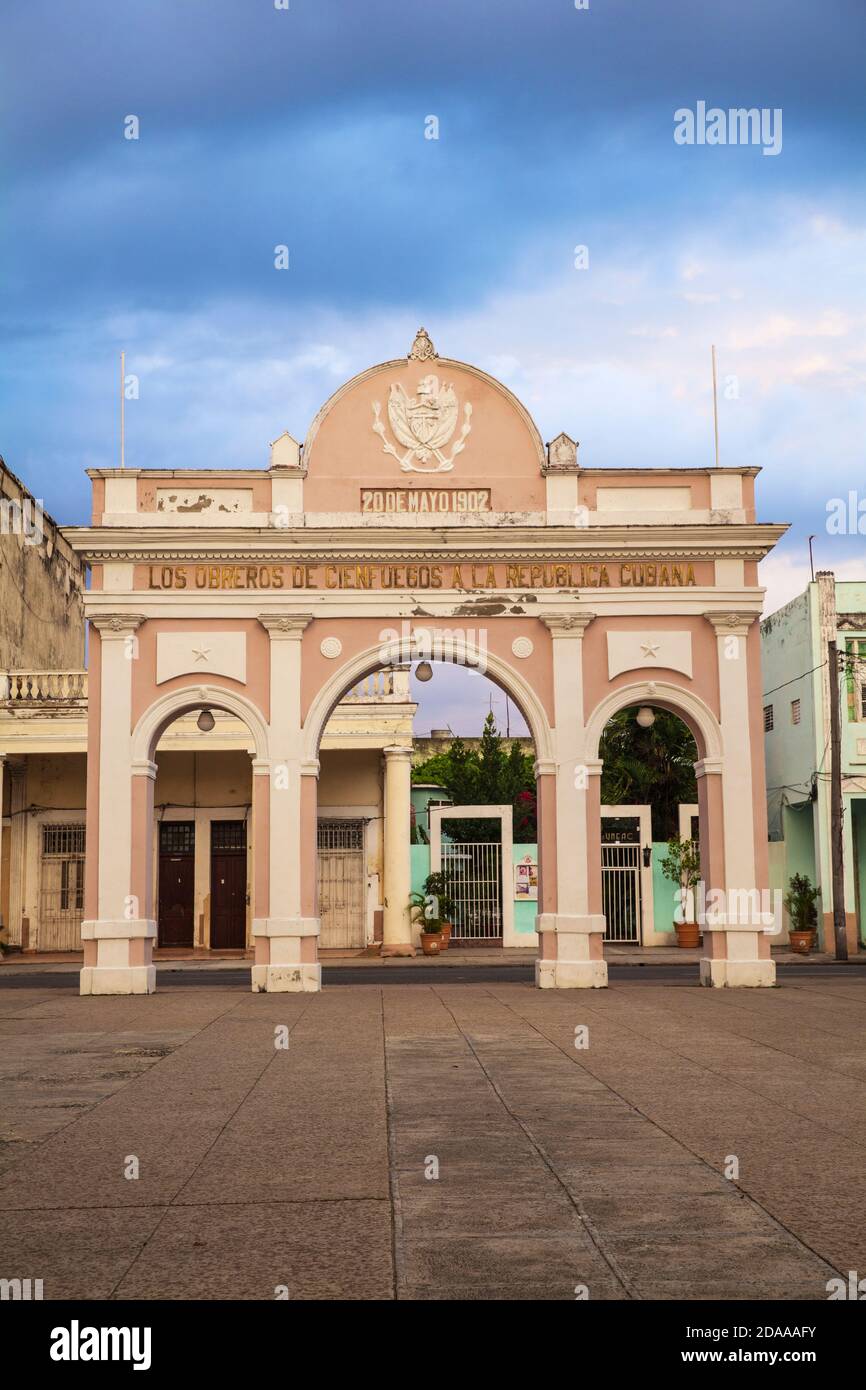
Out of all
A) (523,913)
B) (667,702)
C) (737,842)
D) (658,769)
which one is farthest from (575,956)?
(658,769)

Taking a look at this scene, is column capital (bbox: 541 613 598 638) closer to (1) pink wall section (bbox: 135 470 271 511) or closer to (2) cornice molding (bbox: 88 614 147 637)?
(1) pink wall section (bbox: 135 470 271 511)

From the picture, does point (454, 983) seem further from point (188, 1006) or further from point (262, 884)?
point (188, 1006)

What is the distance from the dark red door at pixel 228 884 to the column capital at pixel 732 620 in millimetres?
13117

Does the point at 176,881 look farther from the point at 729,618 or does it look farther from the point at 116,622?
the point at 729,618

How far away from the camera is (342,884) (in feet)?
93.0

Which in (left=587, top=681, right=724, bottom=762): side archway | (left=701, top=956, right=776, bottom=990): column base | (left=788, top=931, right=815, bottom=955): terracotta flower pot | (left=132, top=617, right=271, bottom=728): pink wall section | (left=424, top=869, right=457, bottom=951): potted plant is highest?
(left=132, top=617, right=271, bottom=728): pink wall section

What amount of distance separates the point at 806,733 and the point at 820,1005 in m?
13.8

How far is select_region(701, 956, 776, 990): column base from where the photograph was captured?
696 inches

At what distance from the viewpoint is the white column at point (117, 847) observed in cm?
1736

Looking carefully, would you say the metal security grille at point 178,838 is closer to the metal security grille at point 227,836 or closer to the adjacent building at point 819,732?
the metal security grille at point 227,836

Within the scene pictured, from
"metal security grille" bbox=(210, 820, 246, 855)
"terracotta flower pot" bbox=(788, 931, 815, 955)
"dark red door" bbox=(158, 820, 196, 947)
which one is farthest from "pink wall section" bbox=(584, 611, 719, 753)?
"dark red door" bbox=(158, 820, 196, 947)

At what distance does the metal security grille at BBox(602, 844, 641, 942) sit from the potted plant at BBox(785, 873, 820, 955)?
3.16 meters

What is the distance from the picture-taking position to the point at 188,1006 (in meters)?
15.6
